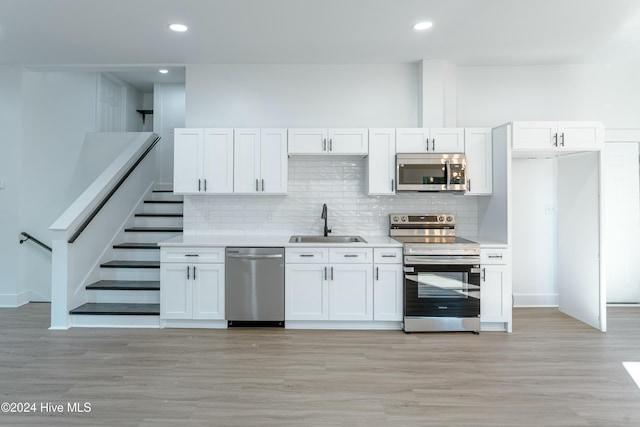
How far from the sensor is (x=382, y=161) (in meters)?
4.14

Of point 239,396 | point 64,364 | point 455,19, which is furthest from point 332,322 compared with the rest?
point 455,19

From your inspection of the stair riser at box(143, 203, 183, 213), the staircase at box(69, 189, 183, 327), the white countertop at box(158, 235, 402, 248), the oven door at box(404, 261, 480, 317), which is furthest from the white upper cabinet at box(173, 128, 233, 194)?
the oven door at box(404, 261, 480, 317)

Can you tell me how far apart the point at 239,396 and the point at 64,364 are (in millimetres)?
1567

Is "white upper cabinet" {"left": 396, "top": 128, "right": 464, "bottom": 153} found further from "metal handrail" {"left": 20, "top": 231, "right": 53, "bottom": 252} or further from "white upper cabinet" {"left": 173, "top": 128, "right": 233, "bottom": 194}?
"metal handrail" {"left": 20, "top": 231, "right": 53, "bottom": 252}

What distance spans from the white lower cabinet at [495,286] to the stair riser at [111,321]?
→ 3.36m

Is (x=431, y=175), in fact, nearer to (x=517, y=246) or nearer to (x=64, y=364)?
(x=517, y=246)

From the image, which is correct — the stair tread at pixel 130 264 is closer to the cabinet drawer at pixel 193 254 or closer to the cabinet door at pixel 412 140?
the cabinet drawer at pixel 193 254

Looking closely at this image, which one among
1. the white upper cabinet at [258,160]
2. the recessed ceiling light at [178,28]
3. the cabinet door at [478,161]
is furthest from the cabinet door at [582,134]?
the recessed ceiling light at [178,28]

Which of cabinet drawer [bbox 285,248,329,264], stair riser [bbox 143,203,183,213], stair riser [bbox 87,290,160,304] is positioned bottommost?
stair riser [bbox 87,290,160,304]

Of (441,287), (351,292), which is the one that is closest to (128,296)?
(351,292)

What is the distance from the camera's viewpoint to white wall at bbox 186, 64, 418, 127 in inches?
178

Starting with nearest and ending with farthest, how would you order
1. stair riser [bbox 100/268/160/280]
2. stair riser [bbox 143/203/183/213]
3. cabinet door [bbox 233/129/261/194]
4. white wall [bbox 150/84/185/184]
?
1. cabinet door [bbox 233/129/261/194]
2. stair riser [bbox 100/268/160/280]
3. stair riser [bbox 143/203/183/213]
4. white wall [bbox 150/84/185/184]

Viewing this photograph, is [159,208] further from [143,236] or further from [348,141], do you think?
[348,141]

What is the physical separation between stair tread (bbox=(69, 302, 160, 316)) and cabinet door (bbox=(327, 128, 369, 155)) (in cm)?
253
